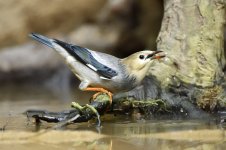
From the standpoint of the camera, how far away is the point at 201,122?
4.94 m

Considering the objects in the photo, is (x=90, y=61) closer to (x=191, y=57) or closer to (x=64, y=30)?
(x=191, y=57)

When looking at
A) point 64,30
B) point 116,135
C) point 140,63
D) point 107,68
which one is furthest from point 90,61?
point 64,30

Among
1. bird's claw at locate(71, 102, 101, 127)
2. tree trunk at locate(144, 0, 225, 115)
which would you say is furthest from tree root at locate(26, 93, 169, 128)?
tree trunk at locate(144, 0, 225, 115)

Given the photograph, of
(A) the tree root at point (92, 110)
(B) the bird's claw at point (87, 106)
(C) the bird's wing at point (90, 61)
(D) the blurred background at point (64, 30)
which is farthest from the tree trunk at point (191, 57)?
(D) the blurred background at point (64, 30)

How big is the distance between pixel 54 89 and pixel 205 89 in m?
3.82

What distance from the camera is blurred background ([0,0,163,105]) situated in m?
9.53

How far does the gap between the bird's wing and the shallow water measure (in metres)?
0.43

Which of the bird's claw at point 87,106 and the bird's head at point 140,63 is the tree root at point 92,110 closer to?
the bird's claw at point 87,106

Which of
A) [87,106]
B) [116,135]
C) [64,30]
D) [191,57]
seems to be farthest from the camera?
[64,30]

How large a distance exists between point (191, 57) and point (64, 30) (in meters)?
4.73

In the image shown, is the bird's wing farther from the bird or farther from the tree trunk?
the tree trunk

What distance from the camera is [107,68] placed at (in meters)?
5.03

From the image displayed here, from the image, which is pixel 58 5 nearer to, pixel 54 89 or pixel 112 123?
pixel 54 89

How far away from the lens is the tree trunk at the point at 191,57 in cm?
533
